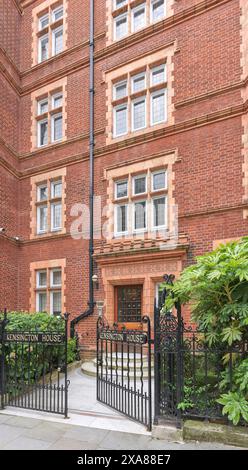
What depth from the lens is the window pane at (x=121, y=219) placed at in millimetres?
11289

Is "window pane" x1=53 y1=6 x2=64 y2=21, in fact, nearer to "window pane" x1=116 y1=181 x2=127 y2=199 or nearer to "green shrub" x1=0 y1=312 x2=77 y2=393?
"window pane" x1=116 y1=181 x2=127 y2=199

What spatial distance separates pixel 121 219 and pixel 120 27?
21.9 ft

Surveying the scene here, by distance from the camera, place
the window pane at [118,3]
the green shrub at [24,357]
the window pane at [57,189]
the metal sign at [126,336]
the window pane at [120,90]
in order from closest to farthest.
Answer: the metal sign at [126,336]
the green shrub at [24,357]
the window pane at [120,90]
the window pane at [118,3]
the window pane at [57,189]

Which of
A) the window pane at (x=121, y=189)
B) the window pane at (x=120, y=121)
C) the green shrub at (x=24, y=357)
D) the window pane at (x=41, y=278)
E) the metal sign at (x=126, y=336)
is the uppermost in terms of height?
the window pane at (x=120, y=121)

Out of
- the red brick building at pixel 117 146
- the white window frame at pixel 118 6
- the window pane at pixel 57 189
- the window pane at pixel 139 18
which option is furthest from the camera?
the window pane at pixel 57 189

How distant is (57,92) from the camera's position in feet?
43.3

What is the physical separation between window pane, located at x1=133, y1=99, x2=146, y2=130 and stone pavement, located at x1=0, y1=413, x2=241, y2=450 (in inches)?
349

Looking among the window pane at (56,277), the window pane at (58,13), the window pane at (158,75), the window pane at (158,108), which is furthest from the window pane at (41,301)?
the window pane at (58,13)

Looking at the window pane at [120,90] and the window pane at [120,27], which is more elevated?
the window pane at [120,27]

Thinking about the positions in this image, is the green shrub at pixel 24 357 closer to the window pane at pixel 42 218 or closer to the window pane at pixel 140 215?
the window pane at pixel 140 215

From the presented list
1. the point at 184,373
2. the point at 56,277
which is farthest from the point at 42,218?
the point at 184,373

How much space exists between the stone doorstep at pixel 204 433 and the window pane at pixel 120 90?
10061mm
